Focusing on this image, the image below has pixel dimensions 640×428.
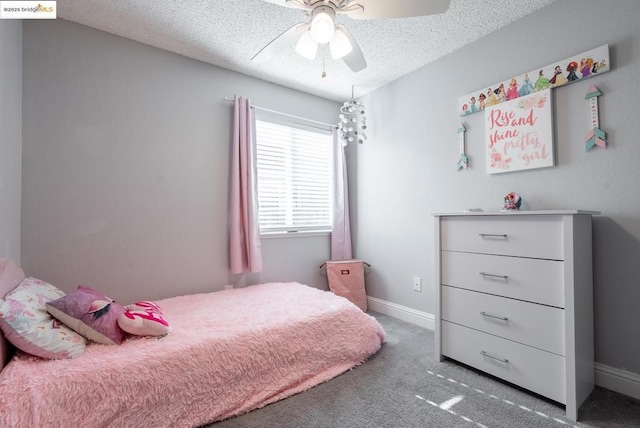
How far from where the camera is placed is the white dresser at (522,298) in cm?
142

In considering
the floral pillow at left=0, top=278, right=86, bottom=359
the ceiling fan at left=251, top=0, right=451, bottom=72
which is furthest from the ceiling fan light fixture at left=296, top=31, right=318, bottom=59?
the floral pillow at left=0, top=278, right=86, bottom=359

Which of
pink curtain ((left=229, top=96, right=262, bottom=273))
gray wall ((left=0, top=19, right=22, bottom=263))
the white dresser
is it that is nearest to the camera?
the white dresser

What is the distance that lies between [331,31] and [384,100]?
1697 mm

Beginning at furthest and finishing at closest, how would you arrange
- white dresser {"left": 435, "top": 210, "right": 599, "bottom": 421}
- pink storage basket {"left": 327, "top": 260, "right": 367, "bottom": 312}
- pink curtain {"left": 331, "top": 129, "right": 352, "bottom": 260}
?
1. pink curtain {"left": 331, "top": 129, "right": 352, "bottom": 260}
2. pink storage basket {"left": 327, "top": 260, "right": 367, "bottom": 312}
3. white dresser {"left": 435, "top": 210, "right": 599, "bottom": 421}

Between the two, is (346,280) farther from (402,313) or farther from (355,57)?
(355,57)

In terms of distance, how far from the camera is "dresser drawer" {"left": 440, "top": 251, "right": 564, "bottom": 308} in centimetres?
148

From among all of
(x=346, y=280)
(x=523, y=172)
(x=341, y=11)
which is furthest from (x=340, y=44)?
(x=346, y=280)

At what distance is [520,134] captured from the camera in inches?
77.9

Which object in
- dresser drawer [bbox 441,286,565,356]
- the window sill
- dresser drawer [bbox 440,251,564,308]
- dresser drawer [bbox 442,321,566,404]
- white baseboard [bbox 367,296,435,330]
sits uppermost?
the window sill

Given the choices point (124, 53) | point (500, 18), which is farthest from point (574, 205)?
point (124, 53)

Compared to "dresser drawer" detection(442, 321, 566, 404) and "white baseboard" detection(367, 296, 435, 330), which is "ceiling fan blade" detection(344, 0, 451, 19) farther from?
"white baseboard" detection(367, 296, 435, 330)

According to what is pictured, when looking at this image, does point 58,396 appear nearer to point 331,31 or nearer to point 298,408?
point 298,408

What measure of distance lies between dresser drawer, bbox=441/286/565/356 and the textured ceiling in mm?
1785

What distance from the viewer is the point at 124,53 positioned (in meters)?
2.16
